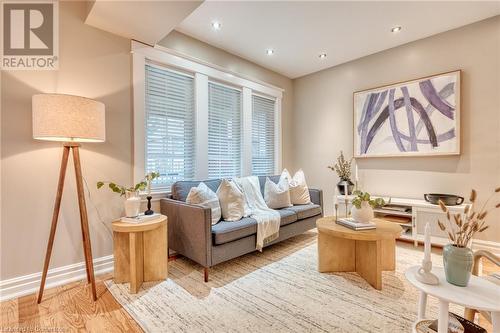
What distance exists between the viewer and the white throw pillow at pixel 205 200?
2.46 metres

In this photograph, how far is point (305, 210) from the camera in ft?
10.6

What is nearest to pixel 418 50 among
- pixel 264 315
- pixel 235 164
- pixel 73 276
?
pixel 235 164

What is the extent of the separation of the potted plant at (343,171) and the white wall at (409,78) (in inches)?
4.8

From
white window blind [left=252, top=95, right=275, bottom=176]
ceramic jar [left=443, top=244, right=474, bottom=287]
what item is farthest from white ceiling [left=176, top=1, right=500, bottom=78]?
ceramic jar [left=443, top=244, right=474, bottom=287]

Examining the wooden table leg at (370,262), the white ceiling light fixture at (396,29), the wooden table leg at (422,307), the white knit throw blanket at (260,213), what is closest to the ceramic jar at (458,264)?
the wooden table leg at (422,307)

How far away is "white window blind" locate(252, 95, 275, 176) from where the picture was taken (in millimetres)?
4148

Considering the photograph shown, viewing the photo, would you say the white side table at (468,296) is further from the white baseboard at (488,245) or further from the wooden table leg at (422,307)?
the white baseboard at (488,245)

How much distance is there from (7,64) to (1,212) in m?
1.21

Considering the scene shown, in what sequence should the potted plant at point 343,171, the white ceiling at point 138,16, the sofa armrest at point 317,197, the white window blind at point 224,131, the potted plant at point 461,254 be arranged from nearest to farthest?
the potted plant at point 461,254 → the white ceiling at point 138,16 → the white window blind at point 224,131 → the sofa armrest at point 317,197 → the potted plant at point 343,171

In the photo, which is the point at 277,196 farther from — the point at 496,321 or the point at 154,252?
the point at 496,321

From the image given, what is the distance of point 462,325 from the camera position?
3.95ft

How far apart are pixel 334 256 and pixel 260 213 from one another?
0.93 metres

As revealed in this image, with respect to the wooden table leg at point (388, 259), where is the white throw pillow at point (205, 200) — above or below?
above

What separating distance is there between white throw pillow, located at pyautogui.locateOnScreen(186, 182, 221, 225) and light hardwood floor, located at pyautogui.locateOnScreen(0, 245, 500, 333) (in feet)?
3.44
